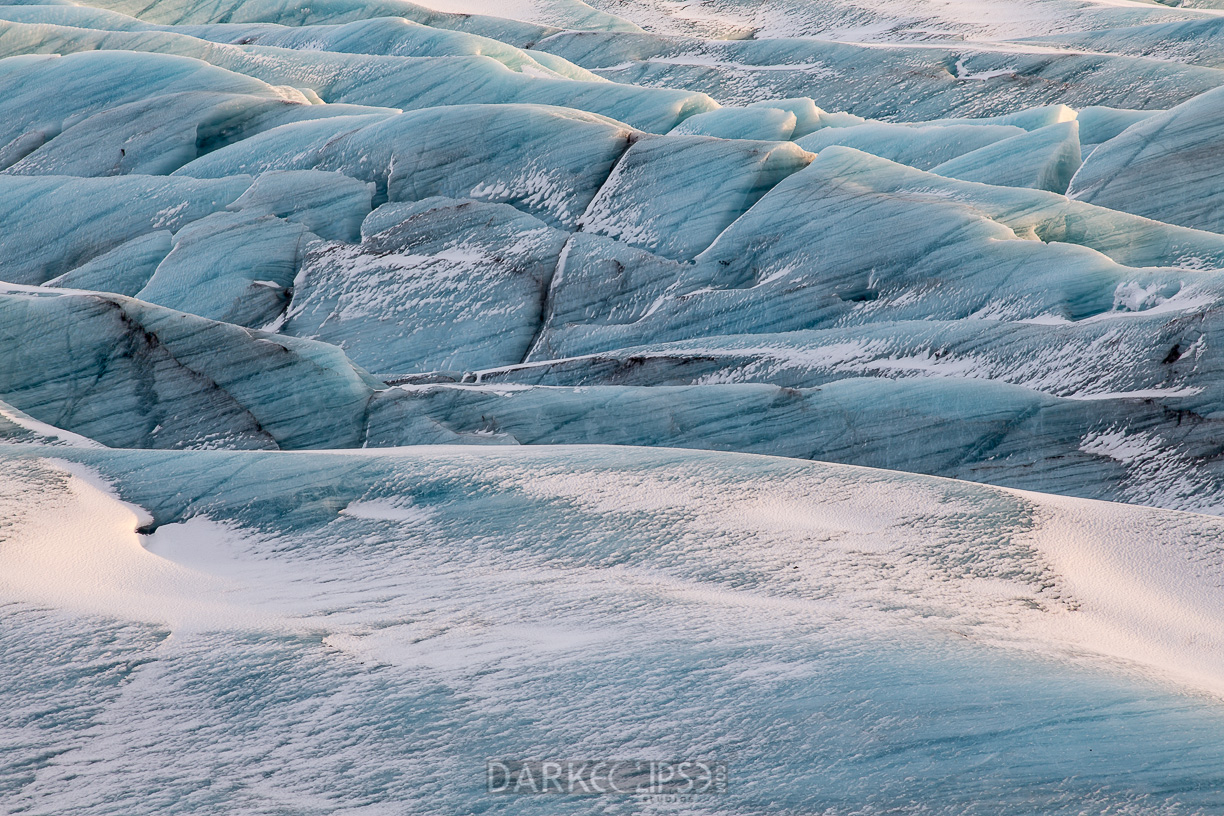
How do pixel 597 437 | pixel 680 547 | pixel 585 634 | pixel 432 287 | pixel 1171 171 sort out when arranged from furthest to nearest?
pixel 1171 171
pixel 432 287
pixel 597 437
pixel 680 547
pixel 585 634

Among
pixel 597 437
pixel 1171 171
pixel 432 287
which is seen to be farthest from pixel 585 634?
pixel 1171 171

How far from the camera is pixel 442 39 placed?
2462cm

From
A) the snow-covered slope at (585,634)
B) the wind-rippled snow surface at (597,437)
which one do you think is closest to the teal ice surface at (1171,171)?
the wind-rippled snow surface at (597,437)

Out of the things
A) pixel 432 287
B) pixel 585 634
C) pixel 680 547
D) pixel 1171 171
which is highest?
pixel 1171 171

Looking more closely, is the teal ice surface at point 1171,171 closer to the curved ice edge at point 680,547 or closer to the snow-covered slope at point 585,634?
the curved ice edge at point 680,547

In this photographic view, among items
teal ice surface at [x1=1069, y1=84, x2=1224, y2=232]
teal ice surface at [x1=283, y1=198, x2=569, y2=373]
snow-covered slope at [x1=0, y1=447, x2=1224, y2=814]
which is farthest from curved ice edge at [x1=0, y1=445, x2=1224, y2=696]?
teal ice surface at [x1=1069, y1=84, x2=1224, y2=232]

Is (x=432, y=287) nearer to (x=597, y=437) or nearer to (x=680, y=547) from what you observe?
(x=597, y=437)

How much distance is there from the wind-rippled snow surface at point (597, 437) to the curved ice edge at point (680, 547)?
1.4 inches

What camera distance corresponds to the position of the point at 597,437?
1013 centimetres

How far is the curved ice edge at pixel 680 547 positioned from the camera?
5098 millimetres

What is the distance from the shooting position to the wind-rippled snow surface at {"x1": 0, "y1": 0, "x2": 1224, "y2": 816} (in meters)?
4.05

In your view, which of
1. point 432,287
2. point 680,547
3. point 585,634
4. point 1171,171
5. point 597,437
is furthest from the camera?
point 1171,171

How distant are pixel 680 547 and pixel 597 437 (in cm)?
425

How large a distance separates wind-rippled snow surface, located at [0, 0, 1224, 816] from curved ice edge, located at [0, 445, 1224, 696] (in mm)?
37
